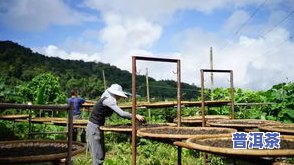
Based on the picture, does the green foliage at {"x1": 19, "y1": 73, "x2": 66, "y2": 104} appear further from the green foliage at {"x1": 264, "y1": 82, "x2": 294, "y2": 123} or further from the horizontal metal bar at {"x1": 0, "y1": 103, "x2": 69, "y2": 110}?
the horizontal metal bar at {"x1": 0, "y1": 103, "x2": 69, "y2": 110}

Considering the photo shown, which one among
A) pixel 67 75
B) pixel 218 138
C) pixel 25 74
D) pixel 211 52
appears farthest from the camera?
pixel 67 75

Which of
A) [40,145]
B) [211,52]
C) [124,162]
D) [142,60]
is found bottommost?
[124,162]

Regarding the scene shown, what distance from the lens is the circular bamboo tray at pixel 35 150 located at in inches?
105

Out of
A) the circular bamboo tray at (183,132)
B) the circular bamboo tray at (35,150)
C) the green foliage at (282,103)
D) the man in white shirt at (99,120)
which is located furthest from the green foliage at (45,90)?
the circular bamboo tray at (35,150)

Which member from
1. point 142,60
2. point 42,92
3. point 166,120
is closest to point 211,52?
point 166,120

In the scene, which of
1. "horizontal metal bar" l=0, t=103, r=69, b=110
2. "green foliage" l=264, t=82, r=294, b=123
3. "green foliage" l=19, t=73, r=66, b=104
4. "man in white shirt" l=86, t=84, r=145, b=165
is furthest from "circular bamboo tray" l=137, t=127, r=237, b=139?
"green foliage" l=19, t=73, r=66, b=104

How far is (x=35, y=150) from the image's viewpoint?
10.6 feet

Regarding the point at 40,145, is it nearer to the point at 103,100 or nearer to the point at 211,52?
the point at 103,100

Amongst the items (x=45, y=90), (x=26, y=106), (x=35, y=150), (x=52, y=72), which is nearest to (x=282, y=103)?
(x=35, y=150)

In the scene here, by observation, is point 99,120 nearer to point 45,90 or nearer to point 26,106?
point 26,106

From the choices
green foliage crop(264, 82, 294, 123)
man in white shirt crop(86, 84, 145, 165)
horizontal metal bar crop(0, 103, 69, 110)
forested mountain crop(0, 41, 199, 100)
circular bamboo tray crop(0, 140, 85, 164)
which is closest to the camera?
horizontal metal bar crop(0, 103, 69, 110)

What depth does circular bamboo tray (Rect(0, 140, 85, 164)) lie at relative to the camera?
8.76 ft

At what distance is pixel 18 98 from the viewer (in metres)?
15.3

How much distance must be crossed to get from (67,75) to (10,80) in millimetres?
8594
